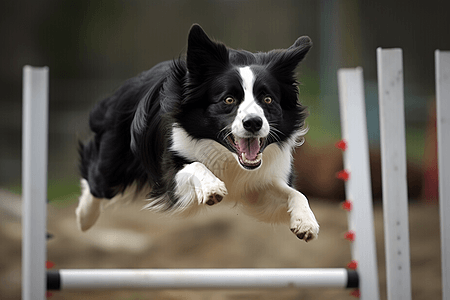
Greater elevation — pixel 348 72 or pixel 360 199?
pixel 348 72

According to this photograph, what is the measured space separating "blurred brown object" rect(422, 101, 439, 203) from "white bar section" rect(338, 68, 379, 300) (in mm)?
2858

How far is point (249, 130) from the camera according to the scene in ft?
3.59

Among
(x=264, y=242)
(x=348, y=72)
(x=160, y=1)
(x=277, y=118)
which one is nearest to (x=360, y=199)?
(x=348, y=72)

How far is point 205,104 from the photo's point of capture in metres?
1.22

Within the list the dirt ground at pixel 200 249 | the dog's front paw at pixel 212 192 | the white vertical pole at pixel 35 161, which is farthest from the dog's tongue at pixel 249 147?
the dirt ground at pixel 200 249

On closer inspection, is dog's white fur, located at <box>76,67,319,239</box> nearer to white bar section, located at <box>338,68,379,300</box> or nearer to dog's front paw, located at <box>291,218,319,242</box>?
dog's front paw, located at <box>291,218,319,242</box>

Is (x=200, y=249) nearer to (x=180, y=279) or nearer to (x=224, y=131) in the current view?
(x=180, y=279)

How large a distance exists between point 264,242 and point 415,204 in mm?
1943

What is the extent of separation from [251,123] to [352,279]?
145cm

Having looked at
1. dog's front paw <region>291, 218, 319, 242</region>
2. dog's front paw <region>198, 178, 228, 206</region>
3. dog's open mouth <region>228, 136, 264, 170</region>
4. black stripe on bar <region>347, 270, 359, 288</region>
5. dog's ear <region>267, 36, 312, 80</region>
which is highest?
dog's ear <region>267, 36, 312, 80</region>

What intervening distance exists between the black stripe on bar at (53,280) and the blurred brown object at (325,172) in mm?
1177

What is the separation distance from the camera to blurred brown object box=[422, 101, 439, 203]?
16.0ft

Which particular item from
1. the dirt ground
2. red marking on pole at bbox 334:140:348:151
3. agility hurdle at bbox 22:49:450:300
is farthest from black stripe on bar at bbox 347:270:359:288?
the dirt ground

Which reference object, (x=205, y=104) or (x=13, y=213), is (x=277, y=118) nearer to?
(x=205, y=104)
